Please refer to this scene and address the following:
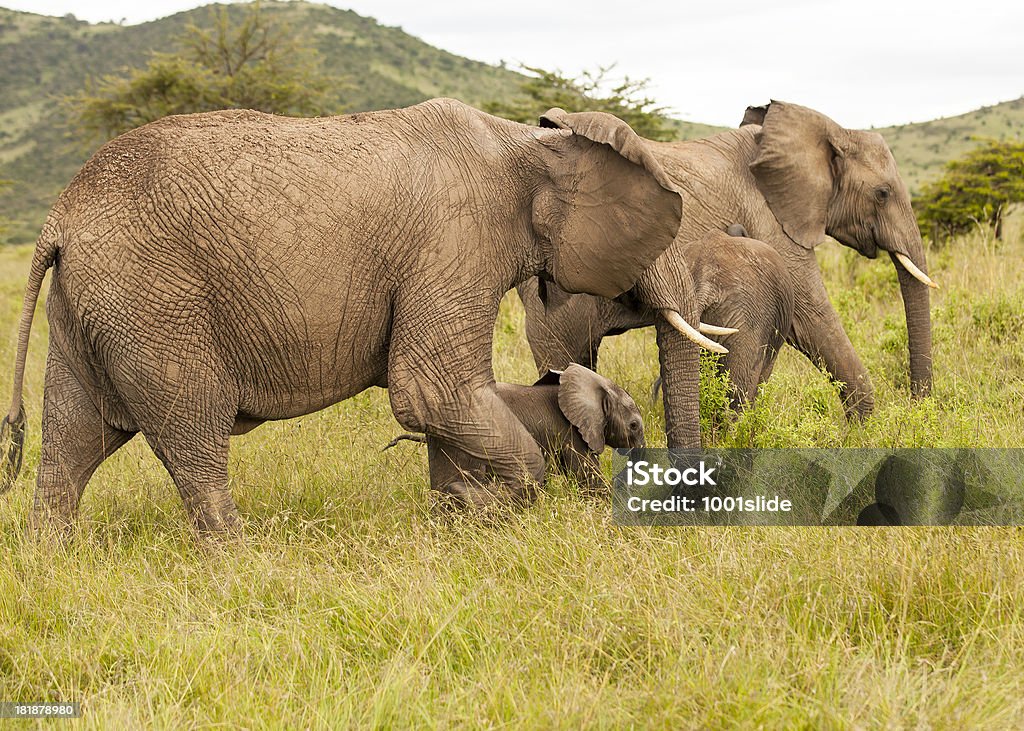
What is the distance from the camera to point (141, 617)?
3.89 meters

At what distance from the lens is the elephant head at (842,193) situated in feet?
23.3

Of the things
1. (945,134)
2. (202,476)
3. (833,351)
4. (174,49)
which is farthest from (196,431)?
(174,49)

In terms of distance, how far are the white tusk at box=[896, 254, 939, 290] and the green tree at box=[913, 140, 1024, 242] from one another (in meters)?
8.55

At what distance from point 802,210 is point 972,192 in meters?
9.92

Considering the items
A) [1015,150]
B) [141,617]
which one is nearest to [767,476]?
[141,617]

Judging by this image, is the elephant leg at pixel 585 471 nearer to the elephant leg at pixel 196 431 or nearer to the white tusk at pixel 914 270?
the elephant leg at pixel 196 431

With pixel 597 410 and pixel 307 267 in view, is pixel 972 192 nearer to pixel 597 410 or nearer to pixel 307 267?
pixel 597 410

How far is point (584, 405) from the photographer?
5.21 metres

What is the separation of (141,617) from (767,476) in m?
2.87

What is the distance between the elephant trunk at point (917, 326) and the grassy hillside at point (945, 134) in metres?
31.8

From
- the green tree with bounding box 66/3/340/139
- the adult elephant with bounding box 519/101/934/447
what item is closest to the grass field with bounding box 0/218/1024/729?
the adult elephant with bounding box 519/101/934/447

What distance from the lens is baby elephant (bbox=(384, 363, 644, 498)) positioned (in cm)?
519

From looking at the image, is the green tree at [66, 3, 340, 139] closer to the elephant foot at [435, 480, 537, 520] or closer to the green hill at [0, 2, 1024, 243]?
the elephant foot at [435, 480, 537, 520]

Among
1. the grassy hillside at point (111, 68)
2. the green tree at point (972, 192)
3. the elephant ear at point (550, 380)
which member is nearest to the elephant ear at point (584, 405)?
the elephant ear at point (550, 380)
